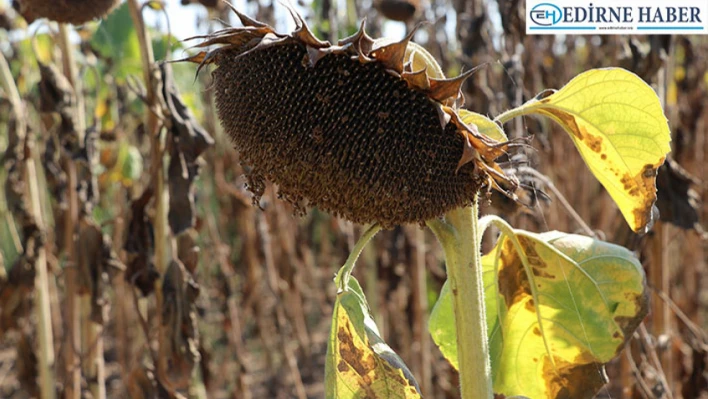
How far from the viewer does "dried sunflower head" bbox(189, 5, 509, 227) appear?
756mm

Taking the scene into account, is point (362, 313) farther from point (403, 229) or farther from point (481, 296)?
point (403, 229)

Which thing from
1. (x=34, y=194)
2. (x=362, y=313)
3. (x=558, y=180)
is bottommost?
(x=558, y=180)

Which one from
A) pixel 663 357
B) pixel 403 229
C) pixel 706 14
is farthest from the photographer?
pixel 403 229

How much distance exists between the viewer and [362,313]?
0.85 meters

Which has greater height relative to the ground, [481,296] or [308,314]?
[481,296]

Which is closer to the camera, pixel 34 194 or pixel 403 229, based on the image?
pixel 34 194

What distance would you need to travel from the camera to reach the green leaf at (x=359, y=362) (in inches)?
32.9

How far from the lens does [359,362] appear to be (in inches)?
33.6

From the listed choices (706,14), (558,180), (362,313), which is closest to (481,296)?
(362,313)

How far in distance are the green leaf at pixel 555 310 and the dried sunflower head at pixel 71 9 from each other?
3.09 feet

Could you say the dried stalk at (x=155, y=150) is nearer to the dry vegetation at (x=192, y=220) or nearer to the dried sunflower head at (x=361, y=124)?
the dry vegetation at (x=192, y=220)

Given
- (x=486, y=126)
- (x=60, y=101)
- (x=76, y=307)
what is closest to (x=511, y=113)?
(x=486, y=126)

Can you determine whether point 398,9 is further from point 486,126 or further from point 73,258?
point 486,126

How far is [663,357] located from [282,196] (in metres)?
1.45
